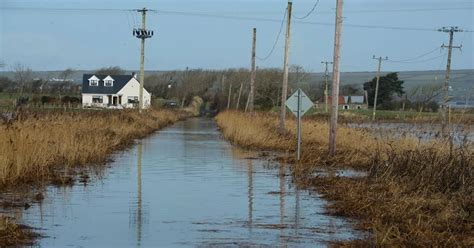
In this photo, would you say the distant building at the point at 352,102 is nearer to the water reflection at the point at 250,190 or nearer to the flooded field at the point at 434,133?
the flooded field at the point at 434,133

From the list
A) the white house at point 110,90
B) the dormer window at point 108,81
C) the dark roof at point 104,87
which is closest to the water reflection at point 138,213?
the white house at point 110,90

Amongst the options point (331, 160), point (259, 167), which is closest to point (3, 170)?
point (259, 167)

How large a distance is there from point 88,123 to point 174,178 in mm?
13646

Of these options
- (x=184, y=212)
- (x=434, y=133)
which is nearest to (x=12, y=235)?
(x=184, y=212)

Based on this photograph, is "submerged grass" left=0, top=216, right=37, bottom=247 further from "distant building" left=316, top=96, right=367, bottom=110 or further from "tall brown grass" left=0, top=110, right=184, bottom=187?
"distant building" left=316, top=96, right=367, bottom=110

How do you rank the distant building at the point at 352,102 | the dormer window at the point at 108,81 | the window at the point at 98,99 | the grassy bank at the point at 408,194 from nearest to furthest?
the grassy bank at the point at 408,194, the window at the point at 98,99, the dormer window at the point at 108,81, the distant building at the point at 352,102

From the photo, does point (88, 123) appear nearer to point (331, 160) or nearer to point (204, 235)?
point (331, 160)

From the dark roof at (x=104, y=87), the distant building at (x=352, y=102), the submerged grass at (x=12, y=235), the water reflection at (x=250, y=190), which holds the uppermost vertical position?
the dark roof at (x=104, y=87)

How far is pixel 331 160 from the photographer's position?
2181 cm

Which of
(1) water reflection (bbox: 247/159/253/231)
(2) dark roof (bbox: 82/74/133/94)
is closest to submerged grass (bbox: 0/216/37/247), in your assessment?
(1) water reflection (bbox: 247/159/253/231)

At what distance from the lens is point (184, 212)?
12062 millimetres

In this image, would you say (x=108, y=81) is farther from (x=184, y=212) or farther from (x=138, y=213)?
(x=138, y=213)

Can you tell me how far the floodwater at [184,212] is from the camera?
9.58 metres

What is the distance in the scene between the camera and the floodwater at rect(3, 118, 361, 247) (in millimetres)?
9578
